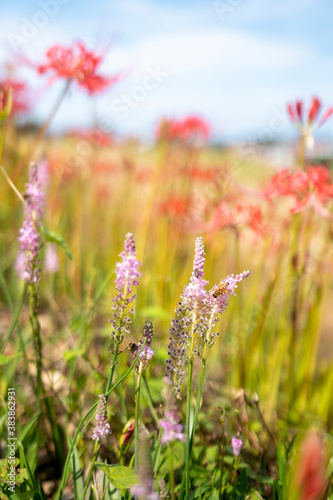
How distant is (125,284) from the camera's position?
694 millimetres

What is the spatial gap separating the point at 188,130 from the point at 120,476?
6.58ft

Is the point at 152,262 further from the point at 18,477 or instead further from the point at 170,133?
the point at 18,477

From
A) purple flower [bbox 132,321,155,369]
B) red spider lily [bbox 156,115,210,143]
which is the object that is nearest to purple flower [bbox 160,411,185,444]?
purple flower [bbox 132,321,155,369]

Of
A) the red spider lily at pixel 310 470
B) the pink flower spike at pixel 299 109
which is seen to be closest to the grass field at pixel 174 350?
the red spider lily at pixel 310 470

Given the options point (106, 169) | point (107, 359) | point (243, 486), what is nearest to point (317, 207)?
point (243, 486)

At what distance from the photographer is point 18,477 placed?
0.85 m

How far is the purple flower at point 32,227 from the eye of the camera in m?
0.86

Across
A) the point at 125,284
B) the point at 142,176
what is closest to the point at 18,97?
the point at 142,176

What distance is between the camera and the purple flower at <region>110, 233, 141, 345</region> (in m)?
0.68

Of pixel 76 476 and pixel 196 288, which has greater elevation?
pixel 196 288

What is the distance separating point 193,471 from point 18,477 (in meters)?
0.38

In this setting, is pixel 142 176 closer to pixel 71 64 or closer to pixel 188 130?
pixel 188 130

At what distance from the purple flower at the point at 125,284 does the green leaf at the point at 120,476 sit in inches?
8.4

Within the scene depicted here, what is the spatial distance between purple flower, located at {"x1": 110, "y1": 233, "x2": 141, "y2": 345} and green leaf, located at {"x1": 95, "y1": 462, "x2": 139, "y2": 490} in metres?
0.21
